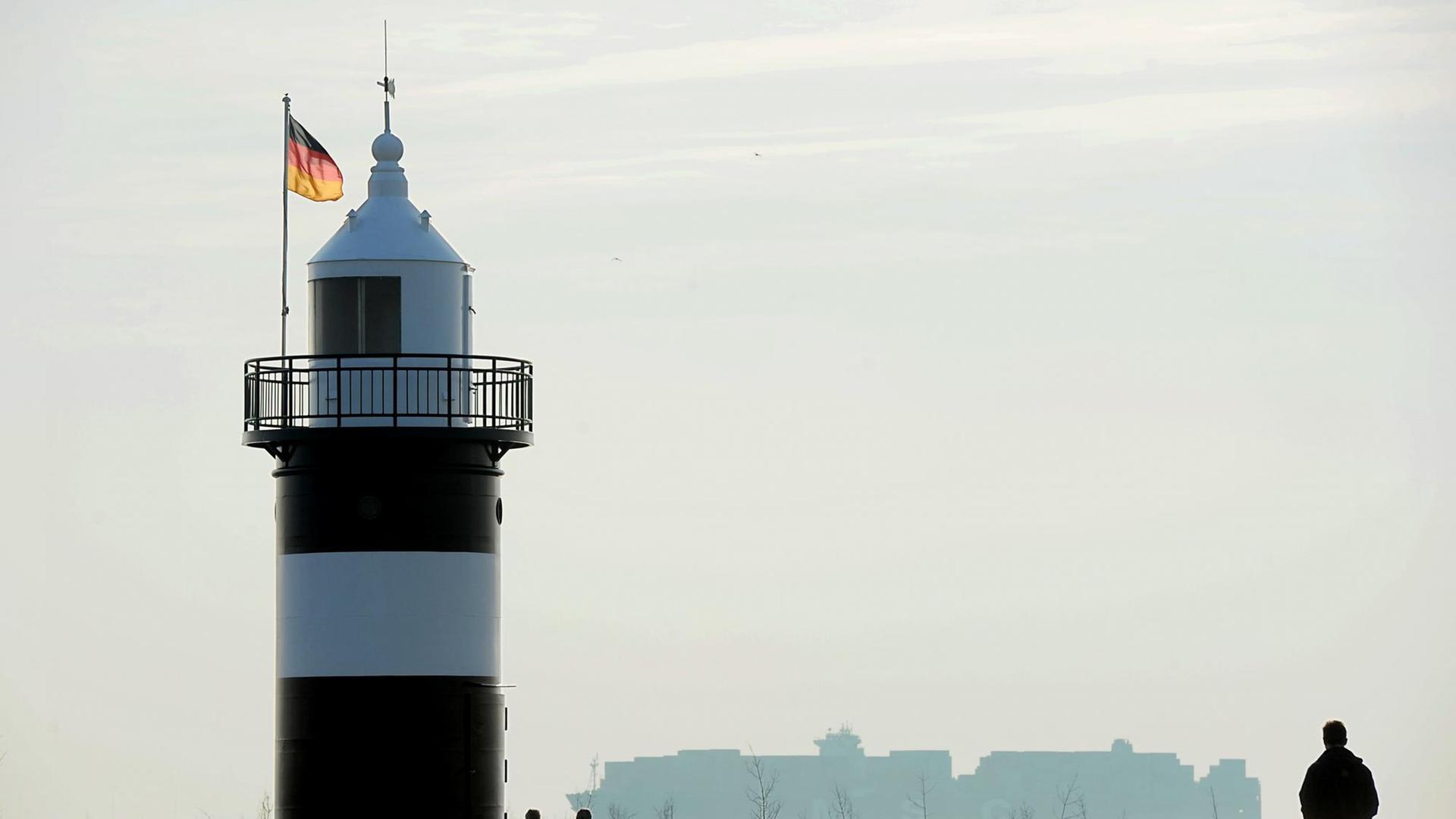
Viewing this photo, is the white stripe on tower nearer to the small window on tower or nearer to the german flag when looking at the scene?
the small window on tower

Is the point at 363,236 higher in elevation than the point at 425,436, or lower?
higher

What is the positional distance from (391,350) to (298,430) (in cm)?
168

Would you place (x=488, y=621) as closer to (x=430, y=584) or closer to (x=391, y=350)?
(x=430, y=584)

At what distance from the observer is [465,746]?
3906cm

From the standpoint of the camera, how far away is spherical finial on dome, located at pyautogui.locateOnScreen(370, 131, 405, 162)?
133ft

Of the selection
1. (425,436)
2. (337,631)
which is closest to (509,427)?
(425,436)

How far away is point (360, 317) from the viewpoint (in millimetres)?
39156

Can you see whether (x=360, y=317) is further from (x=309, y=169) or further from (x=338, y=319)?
(x=309, y=169)

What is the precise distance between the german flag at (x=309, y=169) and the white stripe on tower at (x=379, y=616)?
228 inches

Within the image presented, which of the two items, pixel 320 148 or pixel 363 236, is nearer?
pixel 363 236

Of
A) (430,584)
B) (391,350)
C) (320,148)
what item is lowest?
(430,584)

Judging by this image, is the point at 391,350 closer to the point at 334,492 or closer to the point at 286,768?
the point at 334,492

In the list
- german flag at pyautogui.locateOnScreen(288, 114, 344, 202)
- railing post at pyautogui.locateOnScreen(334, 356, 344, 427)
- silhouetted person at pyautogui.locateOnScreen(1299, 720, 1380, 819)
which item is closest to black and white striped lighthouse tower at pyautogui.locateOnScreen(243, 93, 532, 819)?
railing post at pyautogui.locateOnScreen(334, 356, 344, 427)

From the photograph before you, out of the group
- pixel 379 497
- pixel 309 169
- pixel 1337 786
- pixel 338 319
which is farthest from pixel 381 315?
pixel 1337 786
